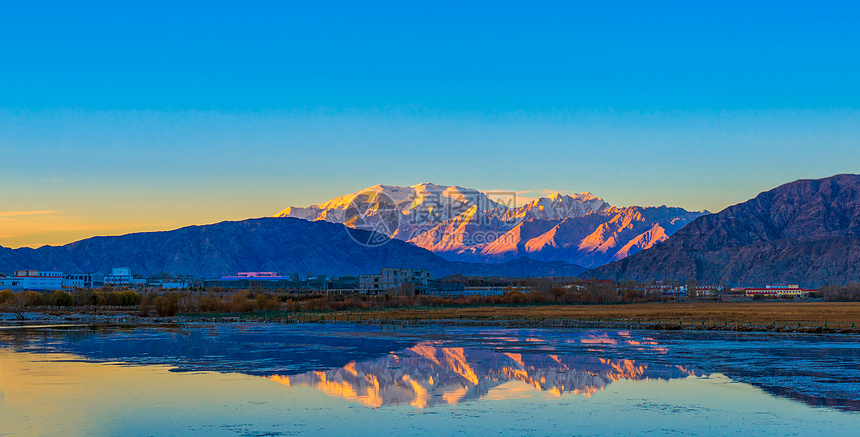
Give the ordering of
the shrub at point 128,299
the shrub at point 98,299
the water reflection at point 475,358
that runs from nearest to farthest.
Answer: the water reflection at point 475,358 < the shrub at point 98,299 < the shrub at point 128,299

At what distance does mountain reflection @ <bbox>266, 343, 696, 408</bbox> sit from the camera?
29594 mm

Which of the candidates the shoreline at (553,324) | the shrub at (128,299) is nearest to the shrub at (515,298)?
the shoreline at (553,324)

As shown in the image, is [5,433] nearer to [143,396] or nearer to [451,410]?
[143,396]

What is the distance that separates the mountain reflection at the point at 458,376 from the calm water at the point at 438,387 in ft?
0.32

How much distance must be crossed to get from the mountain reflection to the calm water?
97 millimetres

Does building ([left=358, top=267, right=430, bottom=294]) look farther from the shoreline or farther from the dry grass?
the shoreline

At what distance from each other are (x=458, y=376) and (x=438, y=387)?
3.31 meters

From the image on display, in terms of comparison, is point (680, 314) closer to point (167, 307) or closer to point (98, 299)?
point (167, 307)

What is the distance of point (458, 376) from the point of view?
1359 inches

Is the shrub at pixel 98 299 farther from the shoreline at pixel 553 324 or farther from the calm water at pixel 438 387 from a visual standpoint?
the calm water at pixel 438 387

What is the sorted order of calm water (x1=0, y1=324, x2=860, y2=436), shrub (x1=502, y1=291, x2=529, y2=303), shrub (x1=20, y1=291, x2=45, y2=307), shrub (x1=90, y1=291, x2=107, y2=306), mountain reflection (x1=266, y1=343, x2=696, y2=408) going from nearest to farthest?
calm water (x1=0, y1=324, x2=860, y2=436)
mountain reflection (x1=266, y1=343, x2=696, y2=408)
shrub (x1=20, y1=291, x2=45, y2=307)
shrub (x1=90, y1=291, x2=107, y2=306)
shrub (x1=502, y1=291, x2=529, y2=303)

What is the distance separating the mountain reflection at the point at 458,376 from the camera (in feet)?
97.1

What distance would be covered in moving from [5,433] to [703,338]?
146 ft

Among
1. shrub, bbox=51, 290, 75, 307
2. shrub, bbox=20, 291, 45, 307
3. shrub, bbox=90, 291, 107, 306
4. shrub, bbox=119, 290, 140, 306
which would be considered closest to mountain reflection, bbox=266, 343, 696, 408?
shrub, bbox=51, 290, 75, 307
